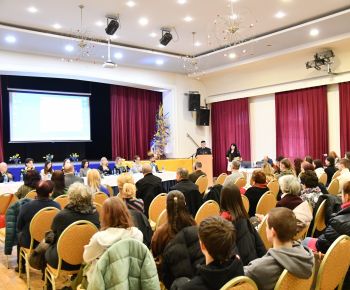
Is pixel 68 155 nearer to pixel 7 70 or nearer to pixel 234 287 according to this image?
pixel 7 70

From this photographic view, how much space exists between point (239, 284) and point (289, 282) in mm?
378

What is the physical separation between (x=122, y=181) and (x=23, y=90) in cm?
926

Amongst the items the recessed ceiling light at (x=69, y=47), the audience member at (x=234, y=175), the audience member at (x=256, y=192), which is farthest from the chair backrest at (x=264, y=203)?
the recessed ceiling light at (x=69, y=47)

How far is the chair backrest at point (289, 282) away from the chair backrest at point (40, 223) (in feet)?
8.02

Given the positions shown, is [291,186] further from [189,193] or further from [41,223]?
[41,223]

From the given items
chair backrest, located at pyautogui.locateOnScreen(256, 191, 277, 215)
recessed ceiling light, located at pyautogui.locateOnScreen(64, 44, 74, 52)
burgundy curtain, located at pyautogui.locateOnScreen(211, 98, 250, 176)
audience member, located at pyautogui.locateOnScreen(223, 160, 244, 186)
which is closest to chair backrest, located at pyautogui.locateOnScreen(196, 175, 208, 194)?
audience member, located at pyautogui.locateOnScreen(223, 160, 244, 186)

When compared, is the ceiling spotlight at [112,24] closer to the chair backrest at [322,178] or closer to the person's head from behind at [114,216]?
the chair backrest at [322,178]

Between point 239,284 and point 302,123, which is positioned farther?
point 302,123

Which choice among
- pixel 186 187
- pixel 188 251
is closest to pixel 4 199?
pixel 186 187

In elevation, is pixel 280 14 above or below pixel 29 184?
above

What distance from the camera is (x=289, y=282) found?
195 centimetres

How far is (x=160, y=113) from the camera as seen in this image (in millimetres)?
14156

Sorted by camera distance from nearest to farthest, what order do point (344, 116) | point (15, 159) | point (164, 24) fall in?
1. point (164, 24)
2. point (344, 116)
3. point (15, 159)

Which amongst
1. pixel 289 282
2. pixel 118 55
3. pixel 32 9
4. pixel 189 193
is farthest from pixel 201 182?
pixel 118 55
